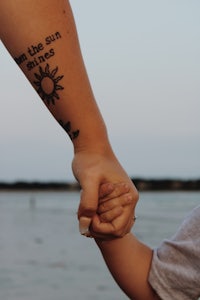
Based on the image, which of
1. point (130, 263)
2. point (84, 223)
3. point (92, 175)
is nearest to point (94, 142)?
point (92, 175)

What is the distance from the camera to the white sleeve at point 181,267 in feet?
6.91

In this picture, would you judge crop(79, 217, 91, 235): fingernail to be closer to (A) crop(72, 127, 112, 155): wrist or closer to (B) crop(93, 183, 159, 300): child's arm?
(A) crop(72, 127, 112, 155): wrist

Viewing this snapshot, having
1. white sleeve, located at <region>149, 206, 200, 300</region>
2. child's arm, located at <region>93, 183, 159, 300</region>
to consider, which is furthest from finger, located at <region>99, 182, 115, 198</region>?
white sleeve, located at <region>149, 206, 200, 300</region>

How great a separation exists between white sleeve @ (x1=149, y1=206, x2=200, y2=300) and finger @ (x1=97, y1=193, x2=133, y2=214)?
494mm

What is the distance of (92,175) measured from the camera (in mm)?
1572

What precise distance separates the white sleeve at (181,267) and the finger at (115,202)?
0.49 meters

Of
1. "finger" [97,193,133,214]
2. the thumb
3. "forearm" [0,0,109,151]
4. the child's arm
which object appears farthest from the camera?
the child's arm

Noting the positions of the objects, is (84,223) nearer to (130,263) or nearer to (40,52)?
(40,52)

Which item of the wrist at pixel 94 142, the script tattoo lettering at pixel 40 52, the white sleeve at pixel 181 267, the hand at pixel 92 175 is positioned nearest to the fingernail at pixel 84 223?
the hand at pixel 92 175

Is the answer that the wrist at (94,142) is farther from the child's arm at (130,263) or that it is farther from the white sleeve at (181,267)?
the white sleeve at (181,267)

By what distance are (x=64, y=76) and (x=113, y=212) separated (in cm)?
33

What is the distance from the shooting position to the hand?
1.56 meters

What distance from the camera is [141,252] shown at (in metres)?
2.13

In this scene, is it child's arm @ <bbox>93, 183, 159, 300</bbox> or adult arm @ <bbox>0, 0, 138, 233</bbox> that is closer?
adult arm @ <bbox>0, 0, 138, 233</bbox>
